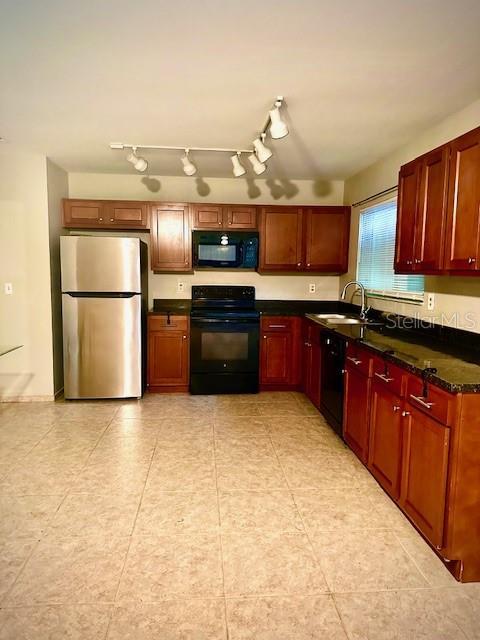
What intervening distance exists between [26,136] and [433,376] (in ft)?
11.1

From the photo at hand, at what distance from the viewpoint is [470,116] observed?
2.45 meters

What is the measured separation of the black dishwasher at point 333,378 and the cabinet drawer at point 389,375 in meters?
0.54

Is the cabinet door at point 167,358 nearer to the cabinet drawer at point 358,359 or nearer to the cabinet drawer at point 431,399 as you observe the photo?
the cabinet drawer at point 358,359

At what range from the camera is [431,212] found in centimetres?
227

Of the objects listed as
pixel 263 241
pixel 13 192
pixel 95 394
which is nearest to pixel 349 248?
pixel 263 241

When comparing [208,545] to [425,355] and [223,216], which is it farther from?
[223,216]

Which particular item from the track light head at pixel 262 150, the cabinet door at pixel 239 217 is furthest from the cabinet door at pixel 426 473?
the cabinet door at pixel 239 217

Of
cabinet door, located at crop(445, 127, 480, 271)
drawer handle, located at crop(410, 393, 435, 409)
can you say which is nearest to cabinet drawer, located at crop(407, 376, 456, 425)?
drawer handle, located at crop(410, 393, 435, 409)

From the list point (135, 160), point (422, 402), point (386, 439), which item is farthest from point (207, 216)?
point (422, 402)

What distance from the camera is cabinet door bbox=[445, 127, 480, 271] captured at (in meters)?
1.92

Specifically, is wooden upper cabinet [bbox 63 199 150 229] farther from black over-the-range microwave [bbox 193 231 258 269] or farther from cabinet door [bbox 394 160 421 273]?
cabinet door [bbox 394 160 421 273]

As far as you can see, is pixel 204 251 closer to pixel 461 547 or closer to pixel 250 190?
pixel 250 190

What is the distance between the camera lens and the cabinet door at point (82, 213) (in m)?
4.05

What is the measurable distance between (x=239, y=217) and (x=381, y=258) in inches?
60.4
